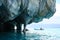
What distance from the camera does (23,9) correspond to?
91.9ft

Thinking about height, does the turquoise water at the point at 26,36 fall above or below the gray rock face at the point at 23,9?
below

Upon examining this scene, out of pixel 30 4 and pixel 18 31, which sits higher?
pixel 30 4

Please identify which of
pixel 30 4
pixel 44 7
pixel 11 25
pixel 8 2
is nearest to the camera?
pixel 8 2

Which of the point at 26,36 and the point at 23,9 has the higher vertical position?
the point at 23,9

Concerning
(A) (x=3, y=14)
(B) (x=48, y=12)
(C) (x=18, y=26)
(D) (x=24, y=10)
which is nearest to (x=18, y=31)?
(C) (x=18, y=26)

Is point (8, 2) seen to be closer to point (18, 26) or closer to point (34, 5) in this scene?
point (34, 5)

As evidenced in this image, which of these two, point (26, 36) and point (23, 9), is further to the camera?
point (26, 36)

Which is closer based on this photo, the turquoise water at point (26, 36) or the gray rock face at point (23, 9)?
the gray rock face at point (23, 9)

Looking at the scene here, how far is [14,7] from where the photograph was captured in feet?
83.4

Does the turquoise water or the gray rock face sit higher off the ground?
the gray rock face

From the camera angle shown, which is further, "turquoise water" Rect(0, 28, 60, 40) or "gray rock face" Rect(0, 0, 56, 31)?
"turquoise water" Rect(0, 28, 60, 40)

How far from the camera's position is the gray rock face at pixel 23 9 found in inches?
973

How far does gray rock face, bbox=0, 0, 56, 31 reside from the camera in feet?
81.1

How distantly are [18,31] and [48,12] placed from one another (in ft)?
21.9
